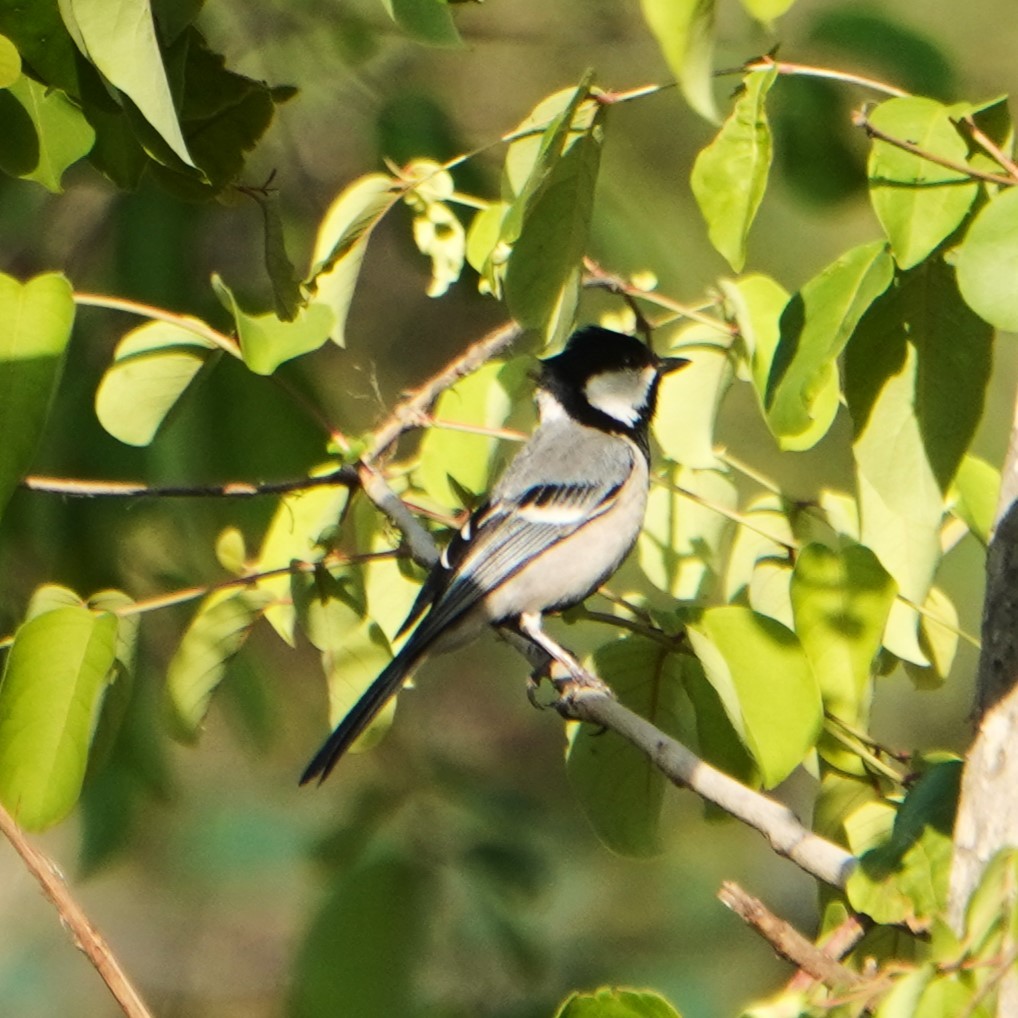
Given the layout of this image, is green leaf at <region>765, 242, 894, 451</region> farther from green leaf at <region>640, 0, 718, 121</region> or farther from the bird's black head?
Answer: the bird's black head

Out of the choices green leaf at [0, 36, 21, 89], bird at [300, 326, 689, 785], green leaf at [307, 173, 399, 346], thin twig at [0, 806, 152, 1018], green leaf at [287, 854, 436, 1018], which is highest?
green leaf at [0, 36, 21, 89]

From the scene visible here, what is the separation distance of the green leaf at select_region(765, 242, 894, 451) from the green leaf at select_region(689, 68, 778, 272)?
0.10 meters

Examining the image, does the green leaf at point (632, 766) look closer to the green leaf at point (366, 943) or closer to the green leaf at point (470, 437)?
the green leaf at point (470, 437)

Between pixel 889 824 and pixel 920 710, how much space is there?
317cm

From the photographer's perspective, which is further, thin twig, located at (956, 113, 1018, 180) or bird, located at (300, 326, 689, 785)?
bird, located at (300, 326, 689, 785)

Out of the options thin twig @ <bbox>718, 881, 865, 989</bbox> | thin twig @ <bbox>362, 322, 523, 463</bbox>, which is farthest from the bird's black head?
thin twig @ <bbox>718, 881, 865, 989</bbox>

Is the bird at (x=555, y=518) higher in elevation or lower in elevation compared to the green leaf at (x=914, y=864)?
lower

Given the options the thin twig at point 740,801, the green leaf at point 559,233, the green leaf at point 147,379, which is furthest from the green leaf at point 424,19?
the thin twig at point 740,801

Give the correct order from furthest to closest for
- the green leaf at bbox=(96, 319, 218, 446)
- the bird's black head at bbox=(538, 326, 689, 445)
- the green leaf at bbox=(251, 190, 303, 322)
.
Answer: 1. the bird's black head at bbox=(538, 326, 689, 445)
2. the green leaf at bbox=(96, 319, 218, 446)
3. the green leaf at bbox=(251, 190, 303, 322)

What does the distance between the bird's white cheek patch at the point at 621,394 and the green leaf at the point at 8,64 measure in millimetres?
2249

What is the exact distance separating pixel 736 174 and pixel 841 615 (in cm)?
54

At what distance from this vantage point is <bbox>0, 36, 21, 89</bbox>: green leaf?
1631 millimetres

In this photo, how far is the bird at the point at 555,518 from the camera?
2.73 meters

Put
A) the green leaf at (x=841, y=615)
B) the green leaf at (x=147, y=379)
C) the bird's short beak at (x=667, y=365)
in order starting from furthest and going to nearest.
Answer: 1. the bird's short beak at (x=667, y=365)
2. the green leaf at (x=147, y=379)
3. the green leaf at (x=841, y=615)
